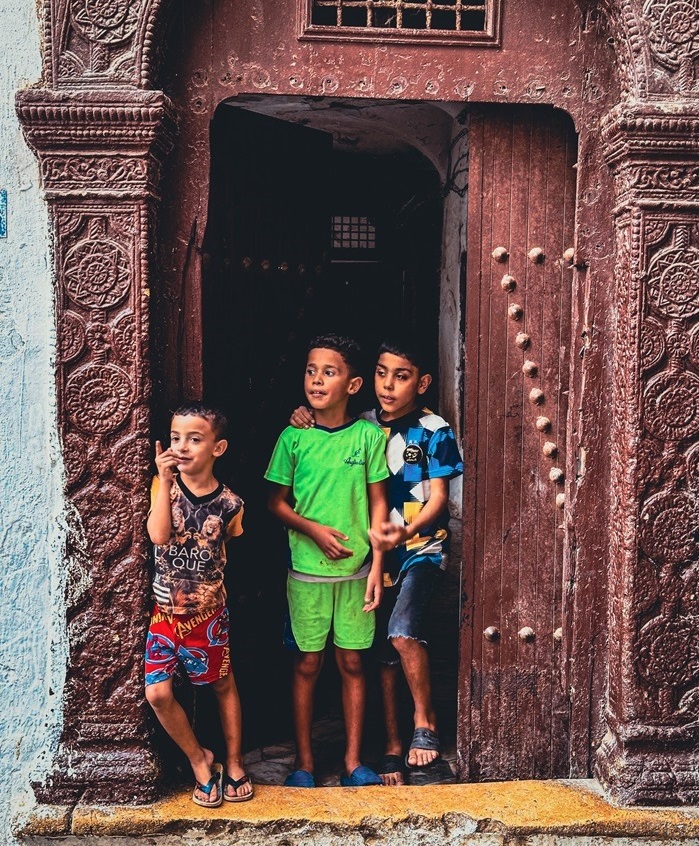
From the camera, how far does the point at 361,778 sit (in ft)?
11.4

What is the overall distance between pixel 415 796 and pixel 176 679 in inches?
38.1

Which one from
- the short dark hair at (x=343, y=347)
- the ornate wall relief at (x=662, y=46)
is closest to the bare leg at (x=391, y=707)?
the short dark hair at (x=343, y=347)

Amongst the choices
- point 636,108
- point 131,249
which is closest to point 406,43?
point 636,108

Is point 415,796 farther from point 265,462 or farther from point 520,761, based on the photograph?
point 265,462

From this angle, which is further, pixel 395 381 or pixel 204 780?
pixel 395 381

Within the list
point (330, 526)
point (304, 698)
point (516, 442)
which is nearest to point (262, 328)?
point (330, 526)

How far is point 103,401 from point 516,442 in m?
1.56

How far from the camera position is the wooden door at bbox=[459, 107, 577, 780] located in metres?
3.45

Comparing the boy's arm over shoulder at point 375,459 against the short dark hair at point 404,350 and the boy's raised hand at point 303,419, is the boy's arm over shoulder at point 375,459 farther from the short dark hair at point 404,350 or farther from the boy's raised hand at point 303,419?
the short dark hair at point 404,350

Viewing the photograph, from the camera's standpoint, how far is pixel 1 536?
10.4 feet

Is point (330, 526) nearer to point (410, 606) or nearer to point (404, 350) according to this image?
point (410, 606)

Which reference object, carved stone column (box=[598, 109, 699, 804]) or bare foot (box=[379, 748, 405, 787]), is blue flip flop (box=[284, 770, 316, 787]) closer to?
bare foot (box=[379, 748, 405, 787])

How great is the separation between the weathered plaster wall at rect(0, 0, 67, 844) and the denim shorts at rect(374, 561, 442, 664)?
1271mm

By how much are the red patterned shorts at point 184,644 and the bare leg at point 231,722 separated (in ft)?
0.34
